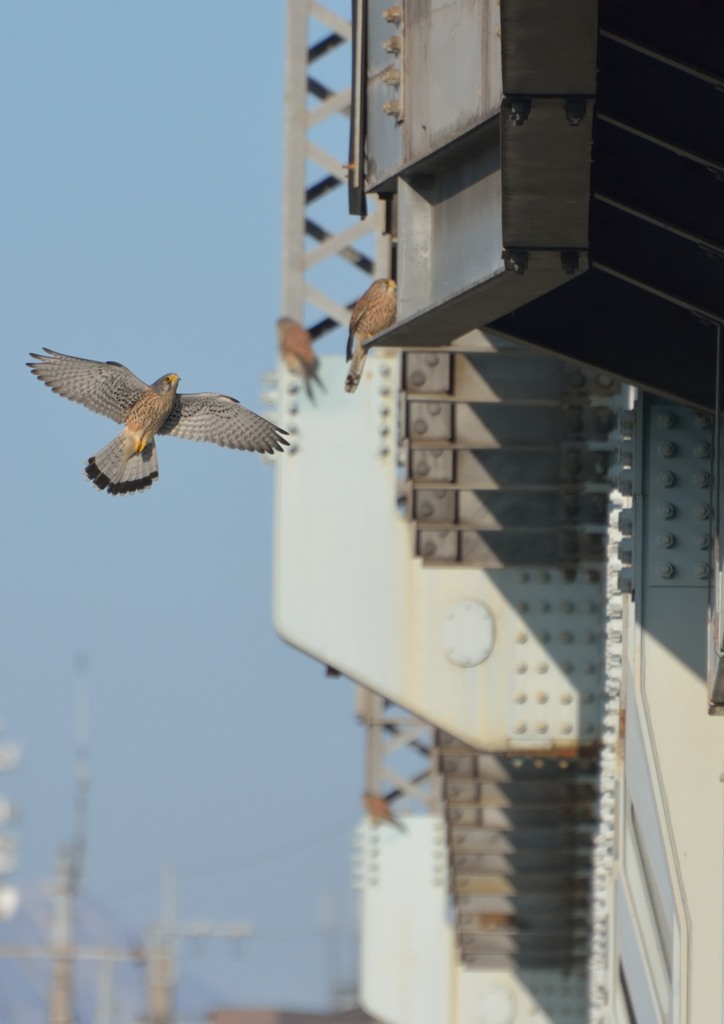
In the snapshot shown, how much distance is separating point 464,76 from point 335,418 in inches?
260

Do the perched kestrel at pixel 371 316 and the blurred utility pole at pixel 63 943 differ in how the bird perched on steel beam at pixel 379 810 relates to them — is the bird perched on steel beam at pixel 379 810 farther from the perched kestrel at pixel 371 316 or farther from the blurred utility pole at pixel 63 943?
the blurred utility pole at pixel 63 943

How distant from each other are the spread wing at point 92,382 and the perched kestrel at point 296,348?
3.77 metres

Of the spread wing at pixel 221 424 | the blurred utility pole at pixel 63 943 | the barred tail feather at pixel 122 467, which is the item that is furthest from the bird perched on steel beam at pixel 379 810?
the blurred utility pole at pixel 63 943

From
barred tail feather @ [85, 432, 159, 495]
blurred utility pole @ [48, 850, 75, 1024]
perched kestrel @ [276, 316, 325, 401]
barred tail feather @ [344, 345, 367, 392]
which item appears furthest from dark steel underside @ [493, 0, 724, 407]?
blurred utility pole @ [48, 850, 75, 1024]

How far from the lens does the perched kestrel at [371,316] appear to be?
A: 38.3ft

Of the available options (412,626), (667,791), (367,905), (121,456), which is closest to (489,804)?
(412,626)

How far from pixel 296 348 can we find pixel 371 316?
4621 mm

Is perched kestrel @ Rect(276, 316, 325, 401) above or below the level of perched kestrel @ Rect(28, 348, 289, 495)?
above

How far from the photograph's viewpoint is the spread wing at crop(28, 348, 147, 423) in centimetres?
1232

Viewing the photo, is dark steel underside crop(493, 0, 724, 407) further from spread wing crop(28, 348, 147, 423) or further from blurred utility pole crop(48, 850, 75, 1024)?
blurred utility pole crop(48, 850, 75, 1024)

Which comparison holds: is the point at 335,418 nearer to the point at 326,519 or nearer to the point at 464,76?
the point at 326,519

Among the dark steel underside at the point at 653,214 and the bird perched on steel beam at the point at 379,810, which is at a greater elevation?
the dark steel underside at the point at 653,214

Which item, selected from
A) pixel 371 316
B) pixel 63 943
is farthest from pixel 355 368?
pixel 63 943

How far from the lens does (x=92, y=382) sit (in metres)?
12.5
